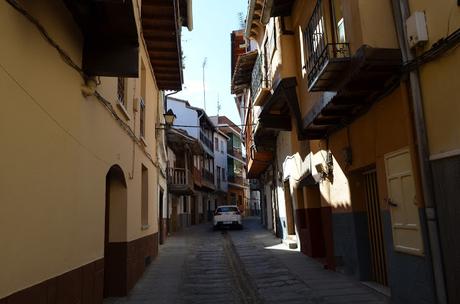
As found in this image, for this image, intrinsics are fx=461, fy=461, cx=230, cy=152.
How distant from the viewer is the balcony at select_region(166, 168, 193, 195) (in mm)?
27234

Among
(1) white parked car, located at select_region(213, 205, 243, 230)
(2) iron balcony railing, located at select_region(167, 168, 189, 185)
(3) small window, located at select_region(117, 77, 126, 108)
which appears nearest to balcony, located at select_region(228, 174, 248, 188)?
(1) white parked car, located at select_region(213, 205, 243, 230)

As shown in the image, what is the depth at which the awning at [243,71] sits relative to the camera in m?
17.9

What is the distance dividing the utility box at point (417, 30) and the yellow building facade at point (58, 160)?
11.1 ft

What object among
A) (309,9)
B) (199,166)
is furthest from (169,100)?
(309,9)

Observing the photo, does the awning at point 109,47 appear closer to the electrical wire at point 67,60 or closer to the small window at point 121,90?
the electrical wire at point 67,60

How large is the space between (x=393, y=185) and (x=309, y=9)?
4.40m

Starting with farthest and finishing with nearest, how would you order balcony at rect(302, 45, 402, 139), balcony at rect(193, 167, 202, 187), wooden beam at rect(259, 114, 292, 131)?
balcony at rect(193, 167, 202, 187) < wooden beam at rect(259, 114, 292, 131) < balcony at rect(302, 45, 402, 139)

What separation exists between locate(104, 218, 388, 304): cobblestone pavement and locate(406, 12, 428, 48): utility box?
4069 mm

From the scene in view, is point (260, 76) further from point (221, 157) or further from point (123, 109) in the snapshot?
point (221, 157)

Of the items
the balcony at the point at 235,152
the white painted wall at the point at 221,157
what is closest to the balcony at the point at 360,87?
the white painted wall at the point at 221,157

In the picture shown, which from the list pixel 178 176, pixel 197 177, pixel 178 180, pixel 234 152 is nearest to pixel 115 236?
pixel 178 180

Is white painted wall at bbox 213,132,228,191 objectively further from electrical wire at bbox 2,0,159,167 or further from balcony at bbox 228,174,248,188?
electrical wire at bbox 2,0,159,167

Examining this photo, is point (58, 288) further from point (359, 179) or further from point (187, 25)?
point (187, 25)

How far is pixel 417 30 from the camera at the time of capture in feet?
18.2
